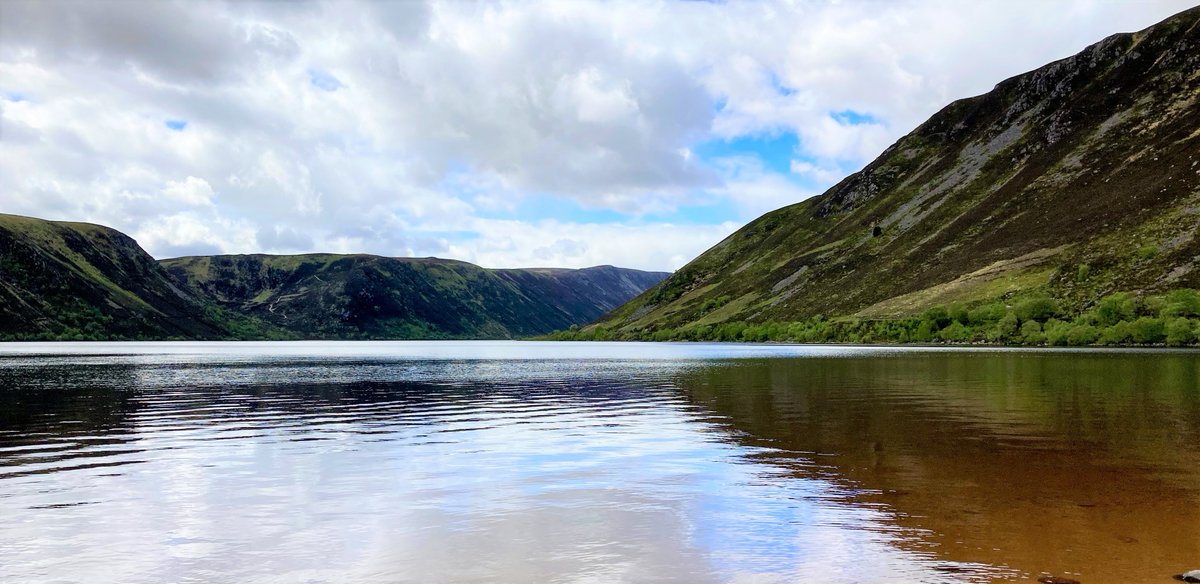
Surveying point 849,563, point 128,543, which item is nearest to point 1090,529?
point 849,563

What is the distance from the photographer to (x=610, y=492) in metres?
25.3

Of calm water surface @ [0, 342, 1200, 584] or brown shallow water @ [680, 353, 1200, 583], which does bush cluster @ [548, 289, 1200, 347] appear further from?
calm water surface @ [0, 342, 1200, 584]

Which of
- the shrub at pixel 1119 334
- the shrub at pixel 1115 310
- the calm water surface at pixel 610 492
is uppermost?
the shrub at pixel 1115 310

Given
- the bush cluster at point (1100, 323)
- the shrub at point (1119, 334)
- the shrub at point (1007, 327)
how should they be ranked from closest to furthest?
the bush cluster at point (1100, 323), the shrub at point (1119, 334), the shrub at point (1007, 327)

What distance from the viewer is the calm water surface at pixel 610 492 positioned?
56.4ft

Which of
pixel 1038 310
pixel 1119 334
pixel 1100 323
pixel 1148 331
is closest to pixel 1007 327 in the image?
pixel 1038 310

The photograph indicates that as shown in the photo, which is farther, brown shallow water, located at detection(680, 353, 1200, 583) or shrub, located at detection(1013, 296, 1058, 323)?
shrub, located at detection(1013, 296, 1058, 323)

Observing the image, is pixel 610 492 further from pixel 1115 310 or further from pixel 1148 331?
pixel 1115 310

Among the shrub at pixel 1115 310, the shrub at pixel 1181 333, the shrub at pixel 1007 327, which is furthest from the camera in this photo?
the shrub at pixel 1007 327

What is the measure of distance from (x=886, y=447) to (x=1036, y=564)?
17748 mm

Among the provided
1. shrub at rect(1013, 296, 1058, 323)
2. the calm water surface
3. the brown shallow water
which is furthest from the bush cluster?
the calm water surface

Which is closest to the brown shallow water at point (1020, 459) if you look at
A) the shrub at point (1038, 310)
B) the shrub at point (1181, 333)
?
the shrub at point (1181, 333)

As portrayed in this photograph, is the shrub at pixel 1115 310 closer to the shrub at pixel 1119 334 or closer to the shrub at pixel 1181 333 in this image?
the shrub at pixel 1119 334

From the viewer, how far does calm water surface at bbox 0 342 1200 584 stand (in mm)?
17188
